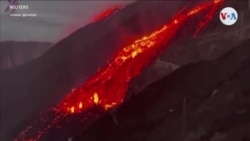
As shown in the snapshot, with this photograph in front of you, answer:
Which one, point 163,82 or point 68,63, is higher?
point 68,63

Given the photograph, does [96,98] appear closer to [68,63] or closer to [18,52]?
[68,63]

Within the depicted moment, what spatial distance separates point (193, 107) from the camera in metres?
2.16

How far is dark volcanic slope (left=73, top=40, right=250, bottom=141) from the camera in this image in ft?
7.01

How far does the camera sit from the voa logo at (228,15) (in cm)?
211

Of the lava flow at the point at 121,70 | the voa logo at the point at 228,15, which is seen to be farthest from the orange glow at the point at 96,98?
the voa logo at the point at 228,15

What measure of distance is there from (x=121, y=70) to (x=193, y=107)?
0.33 meters

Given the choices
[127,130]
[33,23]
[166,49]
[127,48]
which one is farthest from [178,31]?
[33,23]

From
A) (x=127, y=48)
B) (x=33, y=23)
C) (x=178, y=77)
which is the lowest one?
(x=178, y=77)

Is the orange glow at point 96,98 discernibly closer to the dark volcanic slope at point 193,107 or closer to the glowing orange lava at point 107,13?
the dark volcanic slope at point 193,107

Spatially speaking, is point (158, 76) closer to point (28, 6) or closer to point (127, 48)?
point (127, 48)

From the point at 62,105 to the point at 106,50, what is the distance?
30cm

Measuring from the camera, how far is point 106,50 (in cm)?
215

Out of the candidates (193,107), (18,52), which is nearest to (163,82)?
(193,107)

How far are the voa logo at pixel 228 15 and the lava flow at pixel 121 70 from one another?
3 cm
